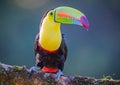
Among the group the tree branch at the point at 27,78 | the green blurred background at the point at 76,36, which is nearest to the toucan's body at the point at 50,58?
the tree branch at the point at 27,78

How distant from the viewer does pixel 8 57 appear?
7285 mm

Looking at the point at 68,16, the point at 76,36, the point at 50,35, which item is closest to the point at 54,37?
the point at 50,35

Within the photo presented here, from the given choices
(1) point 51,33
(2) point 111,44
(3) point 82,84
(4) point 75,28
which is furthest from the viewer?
(2) point 111,44

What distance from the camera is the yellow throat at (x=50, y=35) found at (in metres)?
3.46

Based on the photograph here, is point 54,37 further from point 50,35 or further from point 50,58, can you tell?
point 50,58

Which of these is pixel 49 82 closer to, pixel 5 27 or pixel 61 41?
pixel 61 41

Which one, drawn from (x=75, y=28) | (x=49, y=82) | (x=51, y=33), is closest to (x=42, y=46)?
(x=51, y=33)

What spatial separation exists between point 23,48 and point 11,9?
2.25ft

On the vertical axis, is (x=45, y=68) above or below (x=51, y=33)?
below

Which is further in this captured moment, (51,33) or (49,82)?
Result: (51,33)

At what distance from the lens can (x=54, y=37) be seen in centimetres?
346

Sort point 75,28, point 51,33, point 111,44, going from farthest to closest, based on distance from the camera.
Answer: point 111,44 < point 75,28 < point 51,33

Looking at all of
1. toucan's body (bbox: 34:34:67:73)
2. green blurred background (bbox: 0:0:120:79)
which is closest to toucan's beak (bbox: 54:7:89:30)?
toucan's body (bbox: 34:34:67:73)

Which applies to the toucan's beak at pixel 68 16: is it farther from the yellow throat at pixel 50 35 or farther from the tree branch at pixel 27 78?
the tree branch at pixel 27 78
